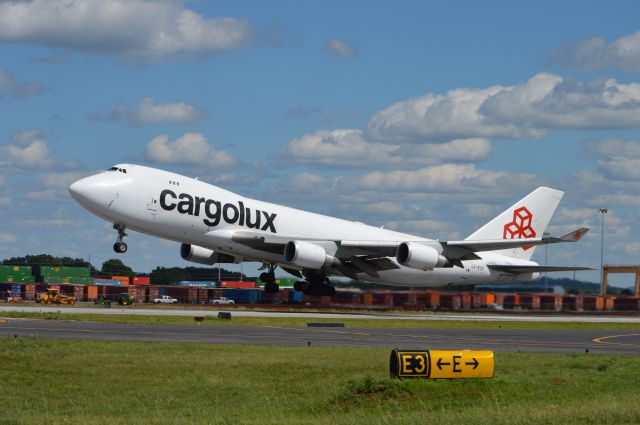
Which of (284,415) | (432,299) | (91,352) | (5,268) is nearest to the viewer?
(284,415)

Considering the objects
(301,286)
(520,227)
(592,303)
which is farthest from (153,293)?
(520,227)

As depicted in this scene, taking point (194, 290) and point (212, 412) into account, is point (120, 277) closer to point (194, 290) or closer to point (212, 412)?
point (194, 290)

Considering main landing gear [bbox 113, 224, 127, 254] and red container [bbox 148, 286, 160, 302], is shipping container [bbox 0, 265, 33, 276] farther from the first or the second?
main landing gear [bbox 113, 224, 127, 254]

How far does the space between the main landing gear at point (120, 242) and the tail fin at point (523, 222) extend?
89.9 feet

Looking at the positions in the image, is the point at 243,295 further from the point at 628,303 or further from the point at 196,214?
the point at 196,214

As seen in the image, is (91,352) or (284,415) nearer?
(284,415)

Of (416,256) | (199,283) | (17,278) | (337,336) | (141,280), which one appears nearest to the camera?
(337,336)

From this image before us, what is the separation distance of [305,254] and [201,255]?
825 cm

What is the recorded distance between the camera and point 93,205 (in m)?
54.7

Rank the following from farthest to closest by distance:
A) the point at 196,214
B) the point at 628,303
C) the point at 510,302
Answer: the point at 510,302, the point at 628,303, the point at 196,214

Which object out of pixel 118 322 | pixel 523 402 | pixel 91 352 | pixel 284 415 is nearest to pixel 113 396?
pixel 284 415

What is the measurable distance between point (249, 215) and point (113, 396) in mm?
36129

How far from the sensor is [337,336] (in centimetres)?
4141

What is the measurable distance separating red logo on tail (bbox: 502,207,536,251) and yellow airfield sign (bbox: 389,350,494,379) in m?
50.4
